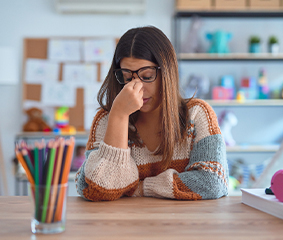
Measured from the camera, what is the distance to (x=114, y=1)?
3.05m

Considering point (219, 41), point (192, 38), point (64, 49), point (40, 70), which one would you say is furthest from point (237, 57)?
point (40, 70)

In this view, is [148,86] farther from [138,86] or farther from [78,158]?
[78,158]

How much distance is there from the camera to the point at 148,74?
3.53ft

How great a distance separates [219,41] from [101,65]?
42.0 inches

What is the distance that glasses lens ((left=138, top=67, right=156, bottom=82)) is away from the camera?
3.50 feet

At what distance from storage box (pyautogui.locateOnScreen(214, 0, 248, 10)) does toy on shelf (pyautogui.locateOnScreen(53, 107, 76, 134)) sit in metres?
1.61

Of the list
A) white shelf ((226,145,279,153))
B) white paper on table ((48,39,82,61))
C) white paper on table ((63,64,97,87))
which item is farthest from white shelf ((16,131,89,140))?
white shelf ((226,145,279,153))

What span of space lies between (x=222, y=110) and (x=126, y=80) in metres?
2.19

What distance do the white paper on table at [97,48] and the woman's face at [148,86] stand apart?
207cm

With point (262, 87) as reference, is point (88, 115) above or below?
below

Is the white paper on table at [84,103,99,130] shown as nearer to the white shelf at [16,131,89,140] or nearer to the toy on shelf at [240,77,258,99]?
the white shelf at [16,131,89,140]

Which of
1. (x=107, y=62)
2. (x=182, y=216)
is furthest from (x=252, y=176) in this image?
(x=182, y=216)

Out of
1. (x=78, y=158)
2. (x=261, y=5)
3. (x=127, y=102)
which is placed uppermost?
(x=261, y=5)

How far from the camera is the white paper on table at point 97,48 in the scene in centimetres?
312
